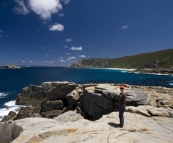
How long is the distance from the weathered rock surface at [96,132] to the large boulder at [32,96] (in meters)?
28.9

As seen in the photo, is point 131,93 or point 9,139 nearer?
point 9,139

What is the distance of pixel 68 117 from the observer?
1883 centimetres

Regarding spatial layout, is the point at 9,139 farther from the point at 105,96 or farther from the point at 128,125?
the point at 105,96

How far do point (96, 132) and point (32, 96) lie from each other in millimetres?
35714

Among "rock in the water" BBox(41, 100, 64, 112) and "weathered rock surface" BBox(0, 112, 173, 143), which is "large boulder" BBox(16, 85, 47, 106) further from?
"weathered rock surface" BBox(0, 112, 173, 143)

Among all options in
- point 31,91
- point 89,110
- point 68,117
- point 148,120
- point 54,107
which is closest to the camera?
point 148,120

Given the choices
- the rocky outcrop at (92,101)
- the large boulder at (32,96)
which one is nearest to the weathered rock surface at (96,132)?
the rocky outcrop at (92,101)

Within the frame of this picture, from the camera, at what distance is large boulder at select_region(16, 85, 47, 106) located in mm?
41812

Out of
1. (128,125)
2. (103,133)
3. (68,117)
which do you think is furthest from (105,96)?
(103,133)

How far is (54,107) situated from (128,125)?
2230cm

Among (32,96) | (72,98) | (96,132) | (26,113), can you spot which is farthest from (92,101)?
(32,96)

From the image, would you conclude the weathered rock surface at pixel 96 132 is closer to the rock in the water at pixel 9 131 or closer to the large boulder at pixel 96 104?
the rock in the water at pixel 9 131

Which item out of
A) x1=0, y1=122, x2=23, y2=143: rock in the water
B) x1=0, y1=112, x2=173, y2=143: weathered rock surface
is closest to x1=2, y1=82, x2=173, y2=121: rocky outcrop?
x1=0, y1=112, x2=173, y2=143: weathered rock surface

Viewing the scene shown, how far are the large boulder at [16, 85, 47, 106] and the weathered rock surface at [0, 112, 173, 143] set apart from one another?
2885 cm
